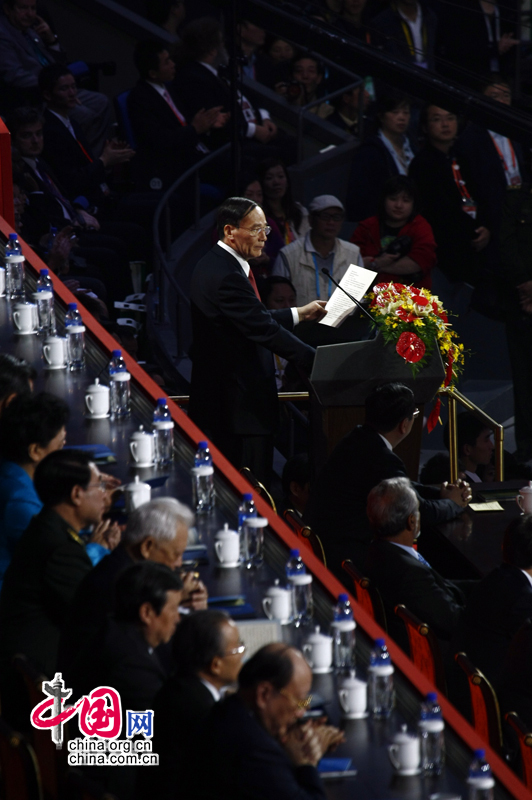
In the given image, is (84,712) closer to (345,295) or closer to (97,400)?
(97,400)

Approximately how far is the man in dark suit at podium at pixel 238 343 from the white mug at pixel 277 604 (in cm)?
171

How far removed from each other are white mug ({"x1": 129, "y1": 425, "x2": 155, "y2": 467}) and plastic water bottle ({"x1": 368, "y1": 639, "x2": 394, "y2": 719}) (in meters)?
1.25

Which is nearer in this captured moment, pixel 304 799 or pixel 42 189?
pixel 304 799

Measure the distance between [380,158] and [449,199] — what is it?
21.9 inches

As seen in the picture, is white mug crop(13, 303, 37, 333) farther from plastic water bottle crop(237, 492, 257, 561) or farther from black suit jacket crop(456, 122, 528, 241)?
black suit jacket crop(456, 122, 528, 241)

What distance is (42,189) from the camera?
7.10 metres

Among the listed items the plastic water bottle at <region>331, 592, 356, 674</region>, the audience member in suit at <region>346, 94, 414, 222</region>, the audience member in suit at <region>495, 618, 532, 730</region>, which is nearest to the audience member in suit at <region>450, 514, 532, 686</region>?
the audience member in suit at <region>495, 618, 532, 730</region>

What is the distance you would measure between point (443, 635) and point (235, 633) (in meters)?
1.82

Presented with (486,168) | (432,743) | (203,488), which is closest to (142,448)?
(203,488)

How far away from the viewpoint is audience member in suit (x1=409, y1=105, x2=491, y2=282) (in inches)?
316

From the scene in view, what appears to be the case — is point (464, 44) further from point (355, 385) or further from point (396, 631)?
point (396, 631)

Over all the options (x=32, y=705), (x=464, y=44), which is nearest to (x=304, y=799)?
(x=32, y=705)

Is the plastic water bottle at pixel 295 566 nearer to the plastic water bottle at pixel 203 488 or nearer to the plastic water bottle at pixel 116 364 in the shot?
the plastic water bottle at pixel 203 488

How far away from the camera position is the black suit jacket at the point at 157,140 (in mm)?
7848
